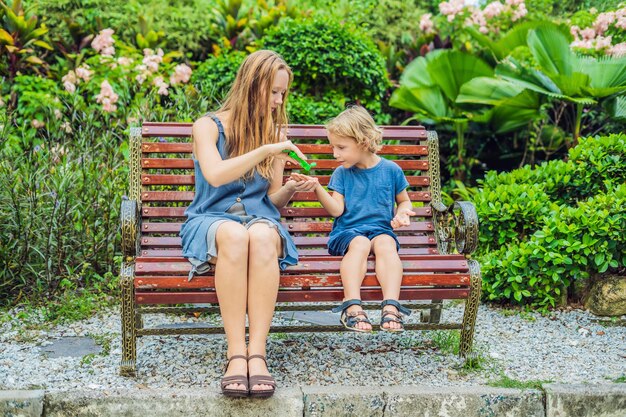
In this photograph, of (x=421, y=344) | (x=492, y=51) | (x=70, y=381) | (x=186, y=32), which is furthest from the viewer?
(x=186, y=32)

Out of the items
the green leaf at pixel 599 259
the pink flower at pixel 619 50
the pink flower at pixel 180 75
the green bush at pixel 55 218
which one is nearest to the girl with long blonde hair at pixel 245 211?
the green bush at pixel 55 218

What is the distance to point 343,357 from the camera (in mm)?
4230

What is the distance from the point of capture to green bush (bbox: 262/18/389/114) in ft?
23.4

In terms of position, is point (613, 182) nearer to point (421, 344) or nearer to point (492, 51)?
point (421, 344)

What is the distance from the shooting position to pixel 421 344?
4504 mm

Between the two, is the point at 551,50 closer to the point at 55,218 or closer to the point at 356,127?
the point at 356,127

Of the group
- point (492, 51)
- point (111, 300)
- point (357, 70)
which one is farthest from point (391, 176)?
point (492, 51)

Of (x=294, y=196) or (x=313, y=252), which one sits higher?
(x=294, y=196)

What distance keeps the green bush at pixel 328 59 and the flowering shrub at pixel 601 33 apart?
70.0 inches

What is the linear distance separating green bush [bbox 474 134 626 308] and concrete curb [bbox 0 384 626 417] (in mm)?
1468

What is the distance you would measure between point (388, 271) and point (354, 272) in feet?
0.55

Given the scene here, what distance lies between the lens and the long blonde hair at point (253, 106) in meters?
3.91

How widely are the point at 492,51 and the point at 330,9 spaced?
2.18 metres

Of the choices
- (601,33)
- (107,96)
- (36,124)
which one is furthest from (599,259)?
(36,124)
